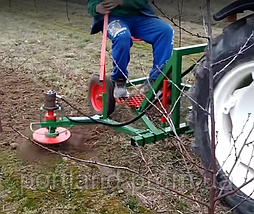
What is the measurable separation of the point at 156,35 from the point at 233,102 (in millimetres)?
1178

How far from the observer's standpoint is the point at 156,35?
3203mm

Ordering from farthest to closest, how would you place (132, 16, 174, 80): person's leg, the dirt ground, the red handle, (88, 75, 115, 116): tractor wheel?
(88, 75, 115, 116): tractor wheel → (132, 16, 174, 80): person's leg → the red handle → the dirt ground

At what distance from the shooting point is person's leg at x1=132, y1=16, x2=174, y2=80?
10.4 ft

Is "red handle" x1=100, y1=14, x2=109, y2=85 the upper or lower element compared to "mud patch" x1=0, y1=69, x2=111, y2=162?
upper

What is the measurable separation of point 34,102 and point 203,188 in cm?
172

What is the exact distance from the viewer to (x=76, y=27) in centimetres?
722

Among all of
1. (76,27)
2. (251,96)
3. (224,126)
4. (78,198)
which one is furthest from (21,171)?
(76,27)

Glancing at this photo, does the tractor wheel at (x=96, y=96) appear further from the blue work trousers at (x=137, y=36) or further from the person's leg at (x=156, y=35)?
the person's leg at (x=156, y=35)

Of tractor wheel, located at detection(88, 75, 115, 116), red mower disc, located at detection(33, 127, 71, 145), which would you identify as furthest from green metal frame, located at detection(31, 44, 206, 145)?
tractor wheel, located at detection(88, 75, 115, 116)

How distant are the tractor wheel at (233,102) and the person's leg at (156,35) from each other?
0.90 meters

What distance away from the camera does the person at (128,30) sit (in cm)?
305

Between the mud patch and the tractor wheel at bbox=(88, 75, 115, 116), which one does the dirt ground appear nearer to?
the mud patch

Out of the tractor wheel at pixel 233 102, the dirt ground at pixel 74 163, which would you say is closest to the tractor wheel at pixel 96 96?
the dirt ground at pixel 74 163

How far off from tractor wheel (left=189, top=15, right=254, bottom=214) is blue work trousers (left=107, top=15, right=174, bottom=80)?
84 cm
